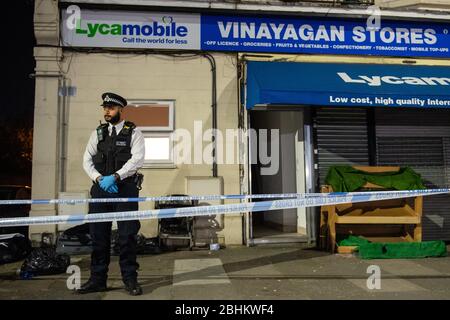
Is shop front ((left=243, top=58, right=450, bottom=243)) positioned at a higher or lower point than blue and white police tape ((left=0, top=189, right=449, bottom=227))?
higher

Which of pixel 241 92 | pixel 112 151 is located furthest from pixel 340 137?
pixel 112 151

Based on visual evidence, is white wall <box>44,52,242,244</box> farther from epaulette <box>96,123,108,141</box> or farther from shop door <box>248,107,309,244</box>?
epaulette <box>96,123,108,141</box>

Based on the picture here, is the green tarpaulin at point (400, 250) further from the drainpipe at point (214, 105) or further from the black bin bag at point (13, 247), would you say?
the black bin bag at point (13, 247)

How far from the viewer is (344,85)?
296 inches

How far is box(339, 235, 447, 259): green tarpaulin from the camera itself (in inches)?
264

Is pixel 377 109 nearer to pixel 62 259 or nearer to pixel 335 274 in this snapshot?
pixel 335 274

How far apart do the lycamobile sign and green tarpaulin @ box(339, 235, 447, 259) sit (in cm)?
465

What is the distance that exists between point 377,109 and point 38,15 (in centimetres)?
659

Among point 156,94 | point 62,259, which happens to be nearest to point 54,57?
point 156,94

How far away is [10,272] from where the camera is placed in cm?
592

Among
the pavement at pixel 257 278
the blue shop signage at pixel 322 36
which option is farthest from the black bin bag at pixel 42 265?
the blue shop signage at pixel 322 36

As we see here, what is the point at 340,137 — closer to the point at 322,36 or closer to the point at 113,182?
the point at 322,36

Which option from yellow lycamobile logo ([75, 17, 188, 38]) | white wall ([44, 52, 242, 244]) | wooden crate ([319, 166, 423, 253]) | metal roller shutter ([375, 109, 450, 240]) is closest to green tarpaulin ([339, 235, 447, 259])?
wooden crate ([319, 166, 423, 253])

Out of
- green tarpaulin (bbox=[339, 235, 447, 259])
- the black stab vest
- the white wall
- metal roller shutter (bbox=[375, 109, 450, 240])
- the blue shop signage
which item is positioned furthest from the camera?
metal roller shutter (bbox=[375, 109, 450, 240])
